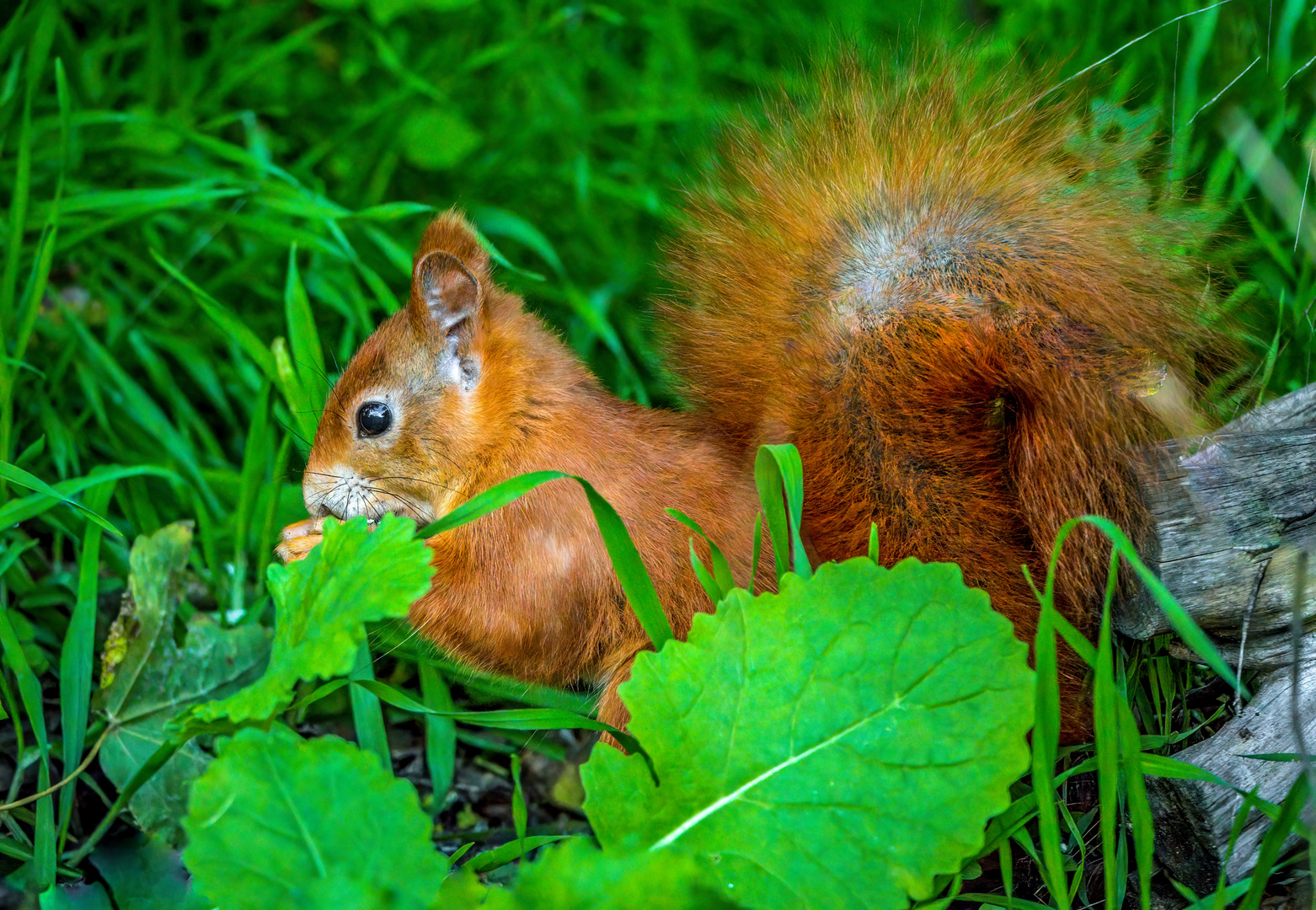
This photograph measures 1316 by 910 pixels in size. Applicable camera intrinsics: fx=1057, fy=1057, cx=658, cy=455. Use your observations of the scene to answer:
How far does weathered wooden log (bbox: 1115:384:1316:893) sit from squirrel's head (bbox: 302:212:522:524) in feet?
3.73

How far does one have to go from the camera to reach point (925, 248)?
1710 millimetres

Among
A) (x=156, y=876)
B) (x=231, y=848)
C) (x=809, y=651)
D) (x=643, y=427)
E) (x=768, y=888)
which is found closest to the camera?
(x=231, y=848)

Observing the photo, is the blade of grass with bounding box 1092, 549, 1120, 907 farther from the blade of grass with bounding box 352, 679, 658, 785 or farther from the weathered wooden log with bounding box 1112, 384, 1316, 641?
the blade of grass with bounding box 352, 679, 658, 785

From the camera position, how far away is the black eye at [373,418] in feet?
6.28

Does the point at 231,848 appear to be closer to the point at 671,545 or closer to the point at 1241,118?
the point at 671,545

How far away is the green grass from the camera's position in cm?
190

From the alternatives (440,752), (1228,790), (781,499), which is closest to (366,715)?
(440,752)

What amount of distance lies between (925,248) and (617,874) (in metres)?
1.13

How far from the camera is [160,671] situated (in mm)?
1816

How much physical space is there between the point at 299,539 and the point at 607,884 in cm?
112

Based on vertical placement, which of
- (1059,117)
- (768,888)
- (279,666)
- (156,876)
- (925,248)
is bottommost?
(156,876)

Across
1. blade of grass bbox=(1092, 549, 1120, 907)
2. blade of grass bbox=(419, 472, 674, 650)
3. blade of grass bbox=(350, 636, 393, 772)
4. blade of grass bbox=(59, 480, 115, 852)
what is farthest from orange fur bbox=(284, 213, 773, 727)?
blade of grass bbox=(1092, 549, 1120, 907)

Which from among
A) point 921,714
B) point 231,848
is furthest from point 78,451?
point 921,714

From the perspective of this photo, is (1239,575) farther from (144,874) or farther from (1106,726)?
(144,874)
